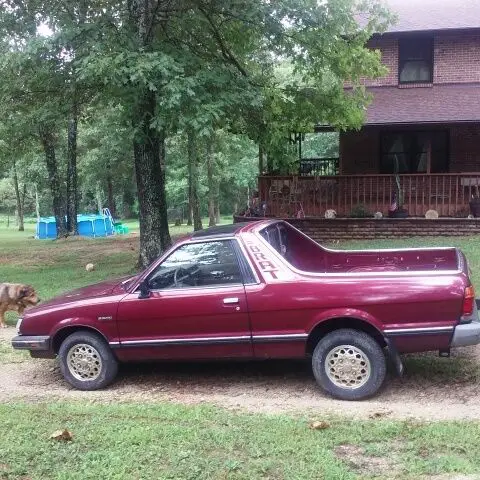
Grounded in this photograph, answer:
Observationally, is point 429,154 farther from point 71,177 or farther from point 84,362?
point 71,177

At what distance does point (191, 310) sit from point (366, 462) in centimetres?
213

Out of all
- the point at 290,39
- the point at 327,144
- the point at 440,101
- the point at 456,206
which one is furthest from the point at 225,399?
the point at 327,144

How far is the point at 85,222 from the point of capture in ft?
101

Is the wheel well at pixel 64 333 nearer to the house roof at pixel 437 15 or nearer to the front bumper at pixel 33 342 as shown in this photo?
the front bumper at pixel 33 342

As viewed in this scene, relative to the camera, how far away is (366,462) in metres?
3.92

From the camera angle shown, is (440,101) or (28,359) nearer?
(28,359)

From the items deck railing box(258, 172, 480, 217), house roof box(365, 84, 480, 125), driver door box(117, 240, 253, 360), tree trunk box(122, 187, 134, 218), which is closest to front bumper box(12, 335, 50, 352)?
driver door box(117, 240, 253, 360)

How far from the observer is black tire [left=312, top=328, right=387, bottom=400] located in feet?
16.8

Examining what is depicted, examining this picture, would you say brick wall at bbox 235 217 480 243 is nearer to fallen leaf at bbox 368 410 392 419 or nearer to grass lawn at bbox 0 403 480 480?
fallen leaf at bbox 368 410 392 419

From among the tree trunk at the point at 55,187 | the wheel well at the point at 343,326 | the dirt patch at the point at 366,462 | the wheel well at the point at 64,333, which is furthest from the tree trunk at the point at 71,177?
the dirt patch at the point at 366,462

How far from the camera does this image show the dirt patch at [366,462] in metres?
3.75

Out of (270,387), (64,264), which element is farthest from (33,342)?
(64,264)

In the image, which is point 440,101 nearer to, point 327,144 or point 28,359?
point 28,359

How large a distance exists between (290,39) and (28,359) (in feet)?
24.4
